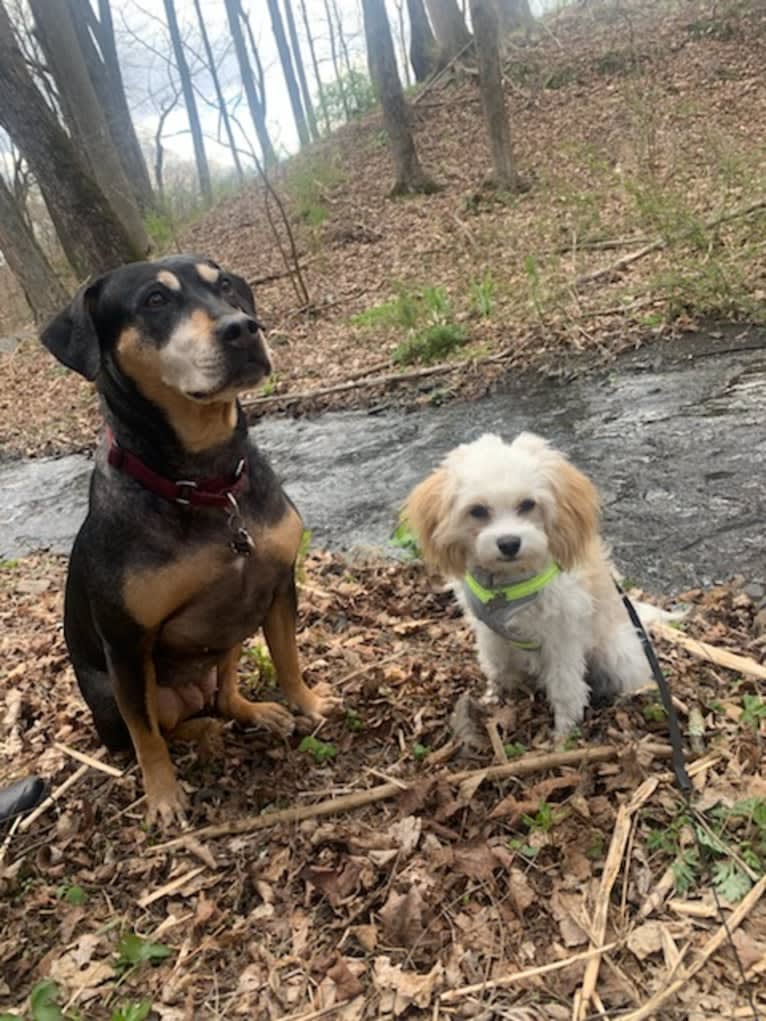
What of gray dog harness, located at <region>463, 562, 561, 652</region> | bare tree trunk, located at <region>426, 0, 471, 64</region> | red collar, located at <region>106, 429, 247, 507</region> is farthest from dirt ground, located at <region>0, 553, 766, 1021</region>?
bare tree trunk, located at <region>426, 0, 471, 64</region>

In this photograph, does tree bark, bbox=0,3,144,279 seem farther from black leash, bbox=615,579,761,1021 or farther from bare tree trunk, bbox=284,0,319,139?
bare tree trunk, bbox=284,0,319,139

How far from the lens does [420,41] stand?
23000 mm

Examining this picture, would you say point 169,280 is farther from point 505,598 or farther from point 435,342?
point 435,342

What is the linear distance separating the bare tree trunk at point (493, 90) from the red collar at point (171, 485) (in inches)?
487

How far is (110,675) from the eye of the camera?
311cm

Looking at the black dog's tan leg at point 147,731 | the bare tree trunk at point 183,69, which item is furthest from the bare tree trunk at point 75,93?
the black dog's tan leg at point 147,731

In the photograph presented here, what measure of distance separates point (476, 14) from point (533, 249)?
15.4 ft

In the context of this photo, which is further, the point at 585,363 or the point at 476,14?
the point at 476,14

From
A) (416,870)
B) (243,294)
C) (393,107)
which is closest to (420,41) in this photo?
(393,107)

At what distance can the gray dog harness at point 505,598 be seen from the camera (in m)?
3.13

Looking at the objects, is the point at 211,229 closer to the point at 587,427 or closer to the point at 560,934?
the point at 587,427

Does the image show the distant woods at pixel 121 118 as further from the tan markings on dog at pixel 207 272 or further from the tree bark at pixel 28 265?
the tan markings on dog at pixel 207 272

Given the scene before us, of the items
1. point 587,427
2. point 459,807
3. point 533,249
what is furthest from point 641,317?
point 459,807

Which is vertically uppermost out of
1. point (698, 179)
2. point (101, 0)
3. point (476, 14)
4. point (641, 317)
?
point (101, 0)
